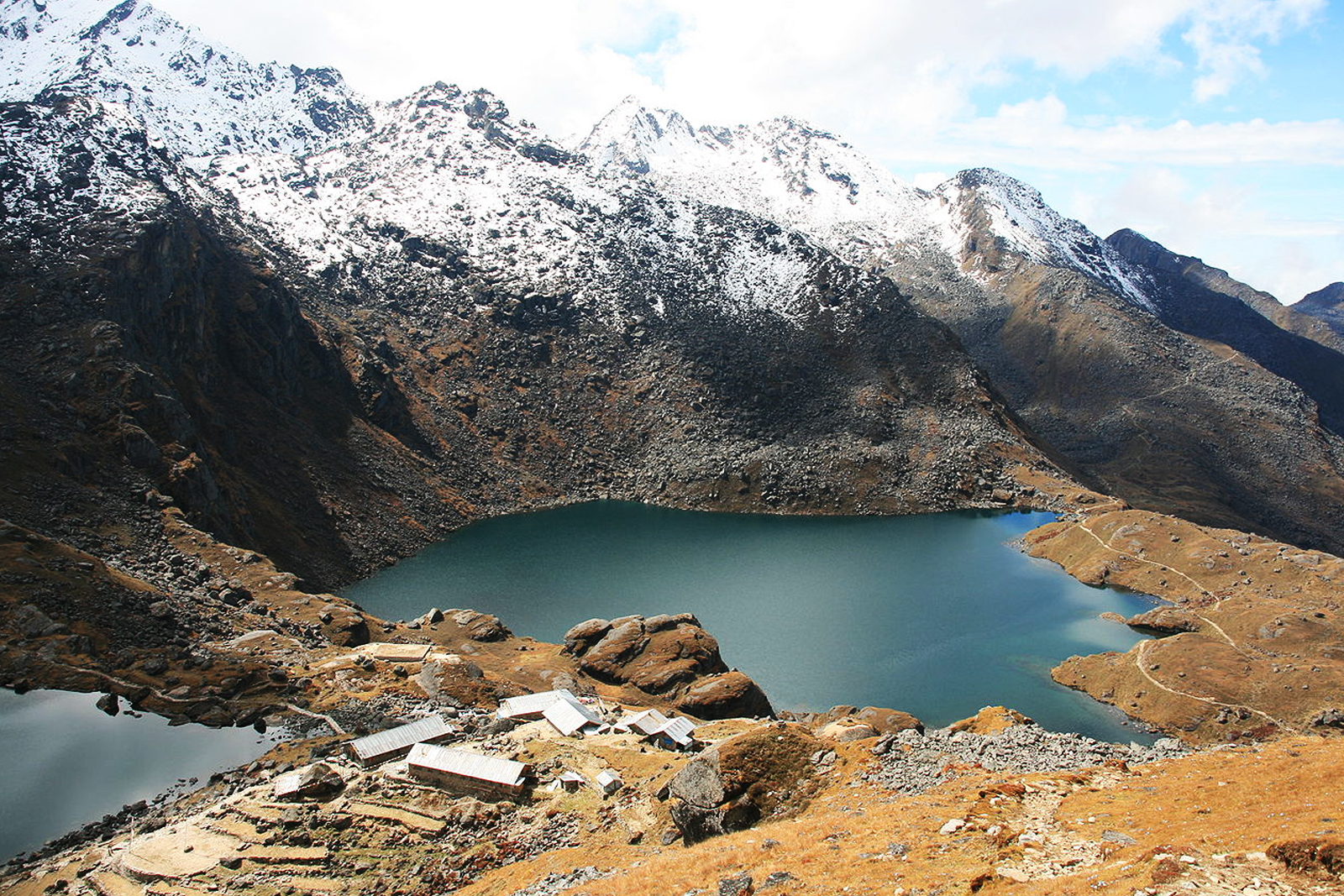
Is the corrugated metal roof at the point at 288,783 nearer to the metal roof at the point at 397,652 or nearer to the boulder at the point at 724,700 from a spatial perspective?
the metal roof at the point at 397,652

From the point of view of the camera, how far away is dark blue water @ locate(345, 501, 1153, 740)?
62.2 metres

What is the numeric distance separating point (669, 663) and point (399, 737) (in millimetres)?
25464

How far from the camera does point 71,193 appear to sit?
299 ft

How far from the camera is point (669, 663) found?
56.1m

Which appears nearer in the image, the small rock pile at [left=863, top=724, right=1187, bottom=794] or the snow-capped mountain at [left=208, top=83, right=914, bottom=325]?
the small rock pile at [left=863, top=724, right=1187, bottom=794]

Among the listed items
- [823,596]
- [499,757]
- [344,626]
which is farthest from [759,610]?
[499,757]

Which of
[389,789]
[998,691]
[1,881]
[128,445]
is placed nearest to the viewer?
[1,881]

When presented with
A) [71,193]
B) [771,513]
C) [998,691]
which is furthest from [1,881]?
[771,513]

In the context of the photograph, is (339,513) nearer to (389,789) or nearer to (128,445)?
(128,445)

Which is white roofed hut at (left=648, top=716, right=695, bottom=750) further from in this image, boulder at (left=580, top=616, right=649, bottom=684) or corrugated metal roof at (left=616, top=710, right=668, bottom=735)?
boulder at (left=580, top=616, right=649, bottom=684)

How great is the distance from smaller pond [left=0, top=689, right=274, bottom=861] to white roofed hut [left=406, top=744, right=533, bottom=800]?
31.6 ft

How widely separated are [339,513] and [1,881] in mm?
71711

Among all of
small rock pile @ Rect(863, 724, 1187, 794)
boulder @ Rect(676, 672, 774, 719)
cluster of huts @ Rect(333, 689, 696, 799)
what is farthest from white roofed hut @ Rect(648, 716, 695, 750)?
small rock pile @ Rect(863, 724, 1187, 794)

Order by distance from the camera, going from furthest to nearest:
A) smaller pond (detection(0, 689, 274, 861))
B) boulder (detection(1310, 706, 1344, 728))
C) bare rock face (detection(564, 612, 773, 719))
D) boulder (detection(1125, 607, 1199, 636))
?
boulder (detection(1125, 607, 1199, 636)) → bare rock face (detection(564, 612, 773, 719)) → boulder (detection(1310, 706, 1344, 728)) → smaller pond (detection(0, 689, 274, 861))
